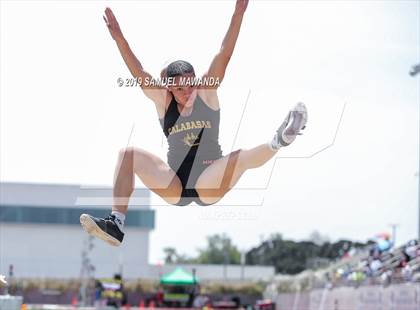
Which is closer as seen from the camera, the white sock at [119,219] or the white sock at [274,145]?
the white sock at [274,145]

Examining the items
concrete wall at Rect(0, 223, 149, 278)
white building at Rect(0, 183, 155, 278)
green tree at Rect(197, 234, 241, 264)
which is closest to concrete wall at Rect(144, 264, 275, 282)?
white building at Rect(0, 183, 155, 278)

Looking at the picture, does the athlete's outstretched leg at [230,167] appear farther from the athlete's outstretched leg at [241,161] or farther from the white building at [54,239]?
the white building at [54,239]

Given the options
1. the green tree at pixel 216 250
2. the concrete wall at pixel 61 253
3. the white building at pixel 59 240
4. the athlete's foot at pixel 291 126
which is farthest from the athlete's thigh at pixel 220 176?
the green tree at pixel 216 250

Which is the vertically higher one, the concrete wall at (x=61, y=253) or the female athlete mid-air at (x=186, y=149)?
the concrete wall at (x=61, y=253)

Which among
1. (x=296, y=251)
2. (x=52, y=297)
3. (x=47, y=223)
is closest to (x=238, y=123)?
(x=52, y=297)

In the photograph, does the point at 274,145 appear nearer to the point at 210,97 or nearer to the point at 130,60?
the point at 210,97

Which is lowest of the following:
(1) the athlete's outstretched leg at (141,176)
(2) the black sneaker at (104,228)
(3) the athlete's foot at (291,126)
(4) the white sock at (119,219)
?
(2) the black sneaker at (104,228)

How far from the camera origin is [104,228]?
7008mm

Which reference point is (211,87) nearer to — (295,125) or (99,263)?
(295,125)

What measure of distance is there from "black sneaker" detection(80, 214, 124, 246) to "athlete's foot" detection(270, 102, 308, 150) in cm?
147

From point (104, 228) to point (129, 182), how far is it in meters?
0.44

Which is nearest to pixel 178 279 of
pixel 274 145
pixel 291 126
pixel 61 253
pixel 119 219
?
pixel 61 253

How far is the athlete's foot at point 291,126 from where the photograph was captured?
6.86 m

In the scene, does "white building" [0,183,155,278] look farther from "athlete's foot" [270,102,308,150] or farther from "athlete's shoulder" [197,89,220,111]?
"athlete's foot" [270,102,308,150]
